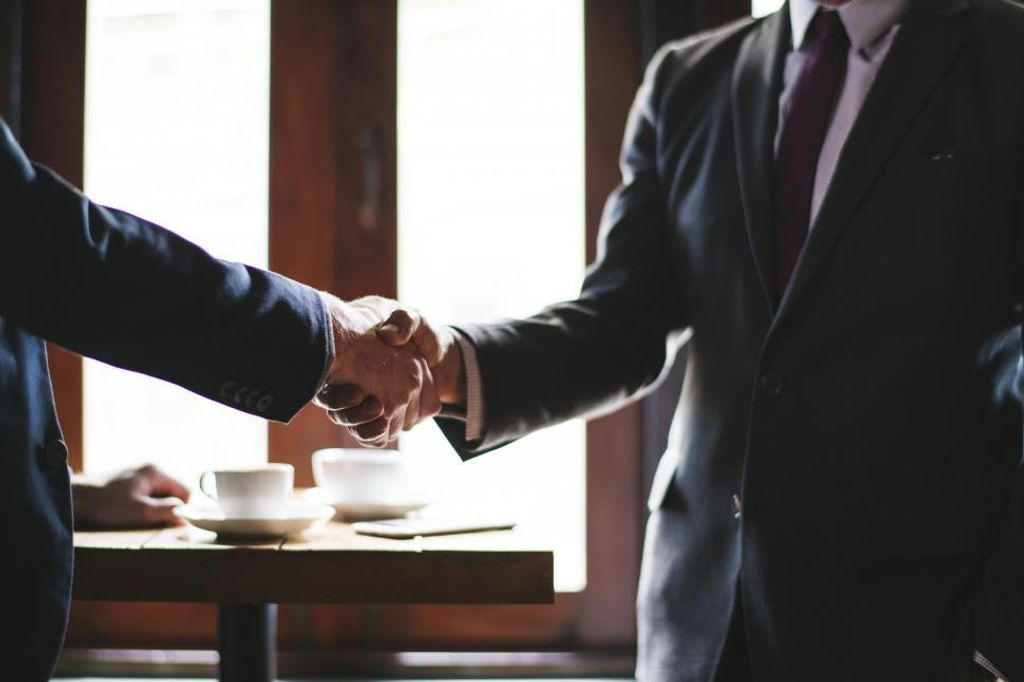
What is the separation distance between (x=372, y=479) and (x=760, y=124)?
2.40ft

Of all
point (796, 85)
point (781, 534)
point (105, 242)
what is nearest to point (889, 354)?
point (781, 534)

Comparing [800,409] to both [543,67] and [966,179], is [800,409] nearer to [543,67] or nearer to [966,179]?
[966,179]

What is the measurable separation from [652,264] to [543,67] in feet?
3.23

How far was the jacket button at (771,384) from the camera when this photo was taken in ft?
3.38

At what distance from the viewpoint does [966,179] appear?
99cm

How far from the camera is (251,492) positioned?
1147mm

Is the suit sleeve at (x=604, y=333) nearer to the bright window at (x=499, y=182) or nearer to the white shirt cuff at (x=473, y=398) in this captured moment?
the white shirt cuff at (x=473, y=398)

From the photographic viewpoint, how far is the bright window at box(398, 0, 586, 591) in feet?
7.00

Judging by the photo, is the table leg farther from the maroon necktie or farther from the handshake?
the maroon necktie

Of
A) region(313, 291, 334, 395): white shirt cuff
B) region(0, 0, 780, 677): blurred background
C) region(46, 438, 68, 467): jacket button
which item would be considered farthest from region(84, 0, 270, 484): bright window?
region(46, 438, 68, 467): jacket button

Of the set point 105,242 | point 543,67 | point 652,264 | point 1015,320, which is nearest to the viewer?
point 105,242

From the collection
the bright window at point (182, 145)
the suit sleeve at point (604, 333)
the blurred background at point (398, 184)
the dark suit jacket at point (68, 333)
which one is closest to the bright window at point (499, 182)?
the blurred background at point (398, 184)

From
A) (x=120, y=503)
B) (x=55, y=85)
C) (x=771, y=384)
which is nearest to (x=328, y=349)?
(x=120, y=503)

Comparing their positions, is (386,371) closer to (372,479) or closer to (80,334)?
(372,479)
